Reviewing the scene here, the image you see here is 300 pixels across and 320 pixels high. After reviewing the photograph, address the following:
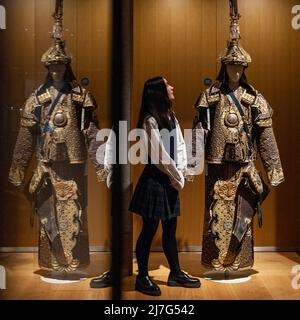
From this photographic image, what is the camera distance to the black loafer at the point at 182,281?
441 cm

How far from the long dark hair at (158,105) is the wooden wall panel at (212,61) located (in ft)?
0.40

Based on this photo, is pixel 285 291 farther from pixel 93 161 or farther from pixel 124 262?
pixel 93 161

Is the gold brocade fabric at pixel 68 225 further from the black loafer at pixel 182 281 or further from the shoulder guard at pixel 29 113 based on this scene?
the black loafer at pixel 182 281

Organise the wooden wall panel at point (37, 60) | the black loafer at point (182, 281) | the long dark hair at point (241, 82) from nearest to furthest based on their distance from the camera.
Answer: the wooden wall panel at point (37, 60), the black loafer at point (182, 281), the long dark hair at point (241, 82)

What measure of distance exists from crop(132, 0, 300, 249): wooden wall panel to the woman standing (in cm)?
9

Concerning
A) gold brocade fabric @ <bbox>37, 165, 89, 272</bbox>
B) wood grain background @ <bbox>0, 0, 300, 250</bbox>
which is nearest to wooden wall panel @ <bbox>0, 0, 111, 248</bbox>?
wood grain background @ <bbox>0, 0, 300, 250</bbox>

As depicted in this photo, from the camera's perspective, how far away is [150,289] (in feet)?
14.3

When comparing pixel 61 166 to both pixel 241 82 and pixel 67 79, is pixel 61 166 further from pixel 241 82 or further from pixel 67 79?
pixel 241 82

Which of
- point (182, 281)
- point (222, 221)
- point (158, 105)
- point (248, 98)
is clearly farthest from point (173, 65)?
point (182, 281)

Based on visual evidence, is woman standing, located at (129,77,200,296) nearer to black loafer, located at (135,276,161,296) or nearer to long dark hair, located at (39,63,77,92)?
black loafer, located at (135,276,161,296)

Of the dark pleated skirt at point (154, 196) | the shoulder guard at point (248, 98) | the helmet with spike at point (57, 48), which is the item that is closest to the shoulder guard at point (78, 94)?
the helmet with spike at point (57, 48)

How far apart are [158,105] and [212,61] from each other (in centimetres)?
44

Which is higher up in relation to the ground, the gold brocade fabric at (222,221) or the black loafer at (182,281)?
the gold brocade fabric at (222,221)

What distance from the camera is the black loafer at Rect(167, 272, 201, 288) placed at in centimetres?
441
